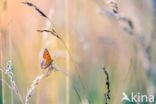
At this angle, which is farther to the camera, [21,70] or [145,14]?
[145,14]

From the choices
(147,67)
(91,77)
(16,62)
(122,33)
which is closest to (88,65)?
(91,77)

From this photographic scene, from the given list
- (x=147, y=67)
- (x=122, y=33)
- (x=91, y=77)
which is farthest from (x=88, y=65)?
(x=147, y=67)

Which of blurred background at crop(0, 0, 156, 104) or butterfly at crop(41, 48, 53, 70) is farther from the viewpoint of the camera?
blurred background at crop(0, 0, 156, 104)

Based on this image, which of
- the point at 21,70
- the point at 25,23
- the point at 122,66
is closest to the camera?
the point at 21,70

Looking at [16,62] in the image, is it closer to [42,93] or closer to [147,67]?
[42,93]

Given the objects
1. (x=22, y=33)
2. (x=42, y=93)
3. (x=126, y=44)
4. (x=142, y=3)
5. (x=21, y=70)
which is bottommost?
(x=42, y=93)

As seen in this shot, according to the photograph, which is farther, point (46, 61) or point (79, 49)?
point (79, 49)

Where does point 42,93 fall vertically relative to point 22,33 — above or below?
below

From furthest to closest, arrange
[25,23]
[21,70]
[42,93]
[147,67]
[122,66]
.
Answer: [25,23]
[122,66]
[42,93]
[21,70]
[147,67]

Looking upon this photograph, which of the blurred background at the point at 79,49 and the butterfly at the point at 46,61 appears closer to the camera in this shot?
the butterfly at the point at 46,61

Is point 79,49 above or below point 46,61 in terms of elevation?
above
